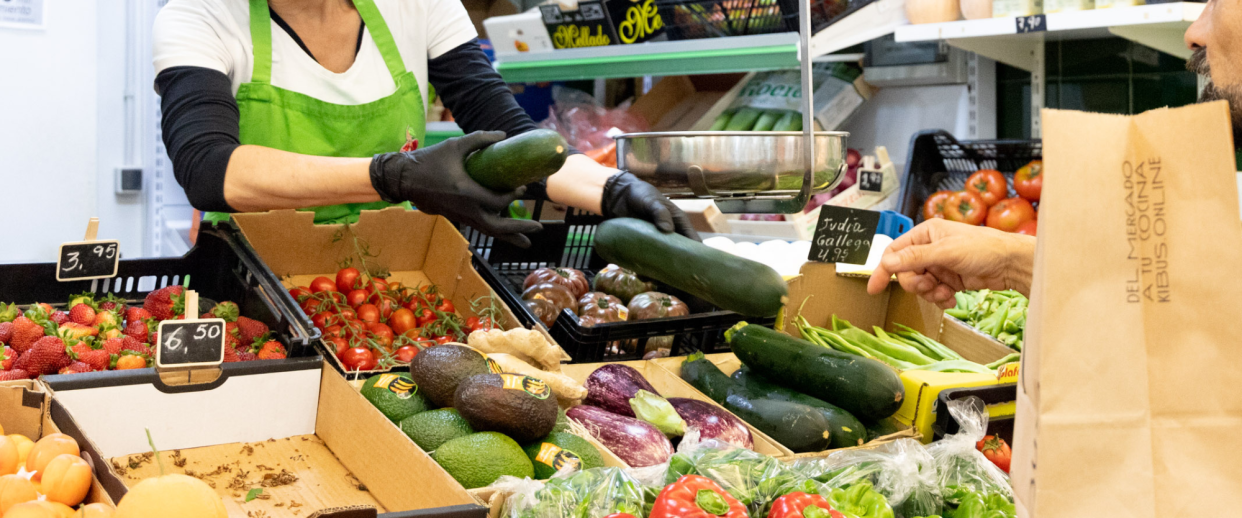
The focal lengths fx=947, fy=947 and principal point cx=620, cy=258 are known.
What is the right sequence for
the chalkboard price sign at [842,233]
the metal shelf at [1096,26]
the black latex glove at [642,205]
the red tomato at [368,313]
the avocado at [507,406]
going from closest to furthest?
the avocado at [507,406]
the black latex glove at [642,205]
the chalkboard price sign at [842,233]
the red tomato at [368,313]
the metal shelf at [1096,26]

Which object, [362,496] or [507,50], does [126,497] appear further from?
[507,50]

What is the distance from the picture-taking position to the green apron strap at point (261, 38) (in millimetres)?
2162

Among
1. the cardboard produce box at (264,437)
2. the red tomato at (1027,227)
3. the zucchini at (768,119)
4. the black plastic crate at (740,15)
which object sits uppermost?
the black plastic crate at (740,15)

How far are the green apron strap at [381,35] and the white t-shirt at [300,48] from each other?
0.02 metres

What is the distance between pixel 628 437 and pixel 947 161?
213cm

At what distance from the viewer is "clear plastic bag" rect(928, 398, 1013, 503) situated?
1.32m

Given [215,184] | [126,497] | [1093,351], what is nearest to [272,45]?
[215,184]

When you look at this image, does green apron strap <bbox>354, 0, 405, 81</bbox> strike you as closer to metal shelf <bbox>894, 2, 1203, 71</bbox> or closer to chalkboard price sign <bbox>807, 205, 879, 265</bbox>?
chalkboard price sign <bbox>807, 205, 879, 265</bbox>

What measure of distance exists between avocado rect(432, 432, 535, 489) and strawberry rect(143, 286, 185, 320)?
33.0 inches

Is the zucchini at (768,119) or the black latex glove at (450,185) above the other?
the zucchini at (768,119)

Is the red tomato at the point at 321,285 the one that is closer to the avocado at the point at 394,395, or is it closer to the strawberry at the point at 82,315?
the strawberry at the point at 82,315

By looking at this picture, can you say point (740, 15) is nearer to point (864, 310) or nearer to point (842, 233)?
point (864, 310)

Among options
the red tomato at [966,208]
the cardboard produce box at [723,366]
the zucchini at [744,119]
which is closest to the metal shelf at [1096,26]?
the red tomato at [966,208]

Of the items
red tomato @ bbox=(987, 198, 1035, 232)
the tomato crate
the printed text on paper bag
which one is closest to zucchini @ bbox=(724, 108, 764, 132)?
red tomato @ bbox=(987, 198, 1035, 232)
